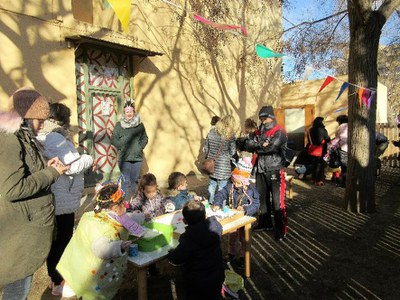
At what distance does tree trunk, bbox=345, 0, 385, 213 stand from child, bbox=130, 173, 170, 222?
381 centimetres

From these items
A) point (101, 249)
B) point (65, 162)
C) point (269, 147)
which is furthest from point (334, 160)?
point (101, 249)

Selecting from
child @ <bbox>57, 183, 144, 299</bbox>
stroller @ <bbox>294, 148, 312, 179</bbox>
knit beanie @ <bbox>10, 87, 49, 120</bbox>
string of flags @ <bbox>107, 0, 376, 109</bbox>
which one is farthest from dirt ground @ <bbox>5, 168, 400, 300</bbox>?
stroller @ <bbox>294, 148, 312, 179</bbox>

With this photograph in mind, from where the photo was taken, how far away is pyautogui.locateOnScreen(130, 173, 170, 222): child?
12.9 feet

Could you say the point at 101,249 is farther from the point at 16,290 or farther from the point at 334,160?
the point at 334,160

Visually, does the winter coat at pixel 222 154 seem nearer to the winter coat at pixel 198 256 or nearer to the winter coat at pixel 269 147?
the winter coat at pixel 269 147

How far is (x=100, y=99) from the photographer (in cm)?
770

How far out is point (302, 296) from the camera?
3.32 m

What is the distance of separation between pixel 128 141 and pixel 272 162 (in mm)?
2403

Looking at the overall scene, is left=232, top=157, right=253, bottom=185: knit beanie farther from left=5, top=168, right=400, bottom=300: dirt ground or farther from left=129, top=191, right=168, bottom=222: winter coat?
left=5, top=168, right=400, bottom=300: dirt ground

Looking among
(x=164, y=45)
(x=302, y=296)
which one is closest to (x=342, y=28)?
(x=164, y=45)

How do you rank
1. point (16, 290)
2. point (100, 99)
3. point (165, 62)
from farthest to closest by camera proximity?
point (165, 62) → point (100, 99) → point (16, 290)

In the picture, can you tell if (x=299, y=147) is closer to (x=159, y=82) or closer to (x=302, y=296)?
(x=159, y=82)

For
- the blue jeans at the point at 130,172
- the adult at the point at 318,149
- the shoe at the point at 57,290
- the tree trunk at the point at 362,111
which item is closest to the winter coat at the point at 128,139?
the blue jeans at the point at 130,172

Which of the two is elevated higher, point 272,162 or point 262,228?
point 272,162
